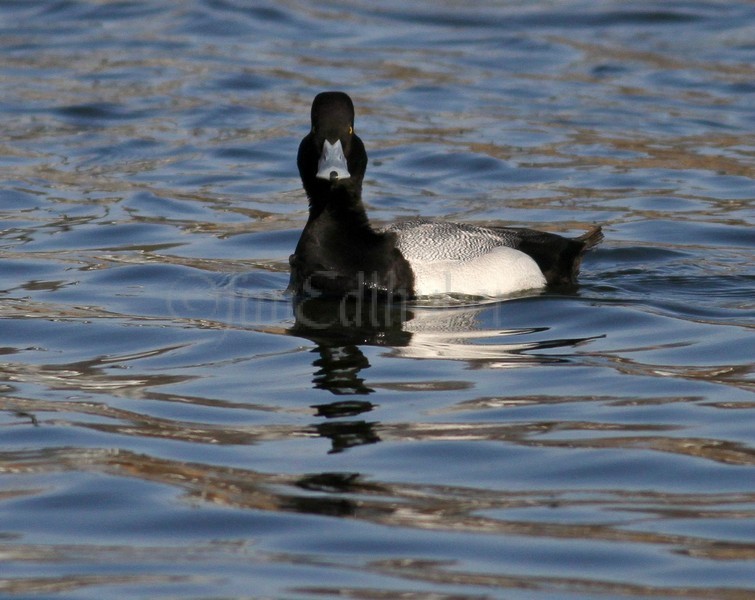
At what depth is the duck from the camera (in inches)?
334

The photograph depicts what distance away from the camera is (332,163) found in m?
8.34

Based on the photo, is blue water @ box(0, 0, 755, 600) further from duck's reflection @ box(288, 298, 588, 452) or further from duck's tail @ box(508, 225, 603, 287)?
duck's tail @ box(508, 225, 603, 287)

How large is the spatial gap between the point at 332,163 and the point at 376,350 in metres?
1.36

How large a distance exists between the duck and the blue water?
0.71 ft

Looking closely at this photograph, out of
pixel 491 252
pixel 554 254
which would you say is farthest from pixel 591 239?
pixel 491 252

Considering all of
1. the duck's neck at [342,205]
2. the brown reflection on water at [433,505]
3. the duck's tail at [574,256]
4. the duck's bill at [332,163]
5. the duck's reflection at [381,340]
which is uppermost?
the duck's bill at [332,163]

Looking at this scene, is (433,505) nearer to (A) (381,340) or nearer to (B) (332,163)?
(A) (381,340)

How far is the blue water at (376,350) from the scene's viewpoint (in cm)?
466

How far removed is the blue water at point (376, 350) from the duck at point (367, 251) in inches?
8.5

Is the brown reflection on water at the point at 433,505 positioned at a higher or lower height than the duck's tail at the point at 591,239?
lower

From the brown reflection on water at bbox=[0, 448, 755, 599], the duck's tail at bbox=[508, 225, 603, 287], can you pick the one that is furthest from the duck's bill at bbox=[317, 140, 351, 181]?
the brown reflection on water at bbox=[0, 448, 755, 599]

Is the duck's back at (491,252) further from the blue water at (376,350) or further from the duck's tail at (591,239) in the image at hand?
the blue water at (376,350)

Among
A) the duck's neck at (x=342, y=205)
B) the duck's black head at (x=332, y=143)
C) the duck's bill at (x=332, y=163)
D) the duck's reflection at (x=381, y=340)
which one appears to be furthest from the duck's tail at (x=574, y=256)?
the duck's bill at (x=332, y=163)

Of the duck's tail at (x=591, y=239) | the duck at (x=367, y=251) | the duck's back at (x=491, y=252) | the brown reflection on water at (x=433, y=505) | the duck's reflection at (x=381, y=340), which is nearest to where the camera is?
the brown reflection on water at (x=433, y=505)
